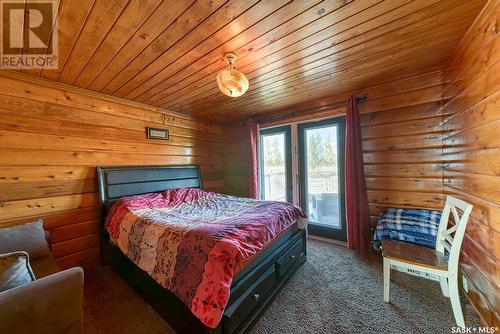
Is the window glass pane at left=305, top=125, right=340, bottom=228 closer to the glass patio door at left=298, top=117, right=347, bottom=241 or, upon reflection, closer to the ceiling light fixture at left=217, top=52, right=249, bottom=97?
the glass patio door at left=298, top=117, right=347, bottom=241

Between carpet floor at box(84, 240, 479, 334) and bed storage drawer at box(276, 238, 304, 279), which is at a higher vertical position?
bed storage drawer at box(276, 238, 304, 279)

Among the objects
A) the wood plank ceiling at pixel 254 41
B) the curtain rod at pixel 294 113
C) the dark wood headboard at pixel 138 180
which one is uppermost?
the wood plank ceiling at pixel 254 41

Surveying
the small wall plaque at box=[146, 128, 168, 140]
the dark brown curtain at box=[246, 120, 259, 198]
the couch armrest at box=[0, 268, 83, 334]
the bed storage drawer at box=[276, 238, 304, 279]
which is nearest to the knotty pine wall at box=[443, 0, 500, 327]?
the bed storage drawer at box=[276, 238, 304, 279]

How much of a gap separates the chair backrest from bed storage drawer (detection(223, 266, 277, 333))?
1441mm

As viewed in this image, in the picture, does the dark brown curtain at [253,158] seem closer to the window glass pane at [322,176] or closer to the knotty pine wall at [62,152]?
the window glass pane at [322,176]

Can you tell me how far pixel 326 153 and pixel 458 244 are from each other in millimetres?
1971

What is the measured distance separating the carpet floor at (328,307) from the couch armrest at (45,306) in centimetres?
77

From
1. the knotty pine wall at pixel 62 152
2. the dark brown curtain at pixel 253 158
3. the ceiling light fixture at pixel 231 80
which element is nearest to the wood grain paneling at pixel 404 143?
the dark brown curtain at pixel 253 158

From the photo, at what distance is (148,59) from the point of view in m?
1.85

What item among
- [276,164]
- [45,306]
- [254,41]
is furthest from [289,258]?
[254,41]

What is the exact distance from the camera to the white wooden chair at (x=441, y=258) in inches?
57.1

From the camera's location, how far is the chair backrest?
4.75 ft

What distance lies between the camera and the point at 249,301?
1478 millimetres

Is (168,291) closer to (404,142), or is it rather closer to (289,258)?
(289,258)
